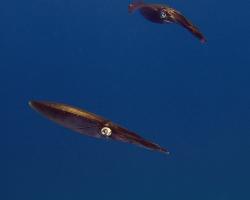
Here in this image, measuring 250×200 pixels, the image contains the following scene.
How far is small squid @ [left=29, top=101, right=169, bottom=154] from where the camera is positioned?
112 centimetres

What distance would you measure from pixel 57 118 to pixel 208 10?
28.5 ft

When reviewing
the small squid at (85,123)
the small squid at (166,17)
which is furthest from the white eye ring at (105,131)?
the small squid at (166,17)

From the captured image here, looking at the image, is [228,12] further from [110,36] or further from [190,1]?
[110,36]

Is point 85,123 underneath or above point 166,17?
underneath

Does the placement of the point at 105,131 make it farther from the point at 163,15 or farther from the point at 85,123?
the point at 163,15

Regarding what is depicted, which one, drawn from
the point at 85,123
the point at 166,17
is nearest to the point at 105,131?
the point at 85,123

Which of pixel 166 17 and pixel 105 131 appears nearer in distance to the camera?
pixel 105 131

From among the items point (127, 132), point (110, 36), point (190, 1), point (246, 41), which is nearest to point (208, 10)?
point (190, 1)

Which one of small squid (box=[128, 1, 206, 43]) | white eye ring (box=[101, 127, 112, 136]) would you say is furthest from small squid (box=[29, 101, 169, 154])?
small squid (box=[128, 1, 206, 43])

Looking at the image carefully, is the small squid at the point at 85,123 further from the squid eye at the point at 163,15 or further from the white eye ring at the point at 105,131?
the squid eye at the point at 163,15

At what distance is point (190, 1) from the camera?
927 cm

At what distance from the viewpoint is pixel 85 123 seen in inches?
45.0

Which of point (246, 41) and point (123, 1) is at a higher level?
point (246, 41)

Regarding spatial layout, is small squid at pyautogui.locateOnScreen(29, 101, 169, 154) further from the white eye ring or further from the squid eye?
the squid eye
